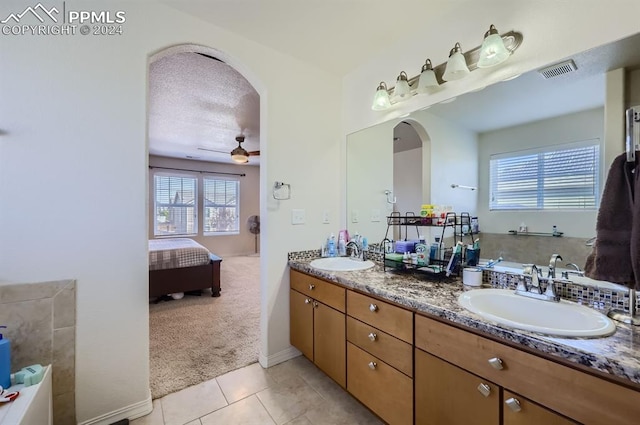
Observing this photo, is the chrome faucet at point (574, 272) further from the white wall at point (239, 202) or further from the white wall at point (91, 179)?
the white wall at point (239, 202)

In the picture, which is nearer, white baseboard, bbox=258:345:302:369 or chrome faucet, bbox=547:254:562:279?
chrome faucet, bbox=547:254:562:279

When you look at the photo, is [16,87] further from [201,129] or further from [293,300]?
[201,129]

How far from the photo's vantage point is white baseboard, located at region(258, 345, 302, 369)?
2.07 metres

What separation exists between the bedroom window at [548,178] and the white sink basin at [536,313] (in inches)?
20.3

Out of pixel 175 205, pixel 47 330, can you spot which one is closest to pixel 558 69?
pixel 47 330

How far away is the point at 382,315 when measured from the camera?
4.49ft

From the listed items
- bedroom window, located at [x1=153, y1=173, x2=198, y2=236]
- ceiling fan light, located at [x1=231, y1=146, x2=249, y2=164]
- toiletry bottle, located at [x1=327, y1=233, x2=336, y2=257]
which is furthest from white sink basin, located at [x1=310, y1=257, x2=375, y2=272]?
bedroom window, located at [x1=153, y1=173, x2=198, y2=236]

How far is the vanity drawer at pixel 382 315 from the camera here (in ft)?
4.10

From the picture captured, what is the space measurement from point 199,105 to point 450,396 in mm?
3675

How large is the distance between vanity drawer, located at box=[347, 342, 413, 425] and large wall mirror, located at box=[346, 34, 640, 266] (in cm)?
91

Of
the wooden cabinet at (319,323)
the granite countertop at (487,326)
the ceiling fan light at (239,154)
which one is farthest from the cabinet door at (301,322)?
the ceiling fan light at (239,154)

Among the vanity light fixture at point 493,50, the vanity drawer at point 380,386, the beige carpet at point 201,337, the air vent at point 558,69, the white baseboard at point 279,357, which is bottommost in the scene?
the beige carpet at point 201,337

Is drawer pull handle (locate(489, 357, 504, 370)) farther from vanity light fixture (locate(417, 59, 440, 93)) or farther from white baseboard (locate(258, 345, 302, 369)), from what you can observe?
white baseboard (locate(258, 345, 302, 369))

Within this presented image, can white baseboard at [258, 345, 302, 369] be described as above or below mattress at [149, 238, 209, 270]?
below
